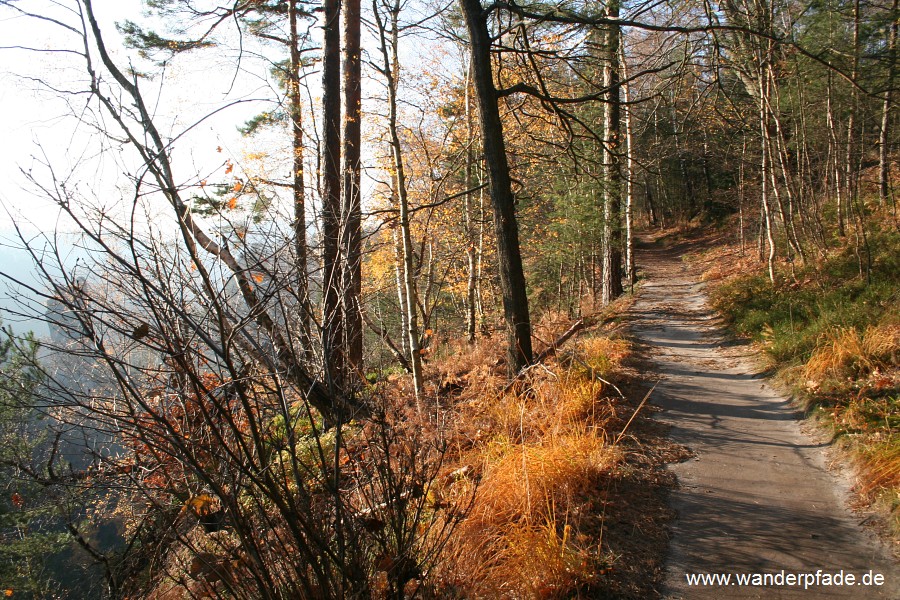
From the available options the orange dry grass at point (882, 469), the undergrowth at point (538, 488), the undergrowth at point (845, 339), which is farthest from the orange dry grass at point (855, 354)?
the undergrowth at point (538, 488)

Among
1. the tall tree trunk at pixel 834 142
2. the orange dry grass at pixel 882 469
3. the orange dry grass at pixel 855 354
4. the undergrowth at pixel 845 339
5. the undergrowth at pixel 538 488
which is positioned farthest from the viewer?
the tall tree trunk at pixel 834 142

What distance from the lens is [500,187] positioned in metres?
4.77

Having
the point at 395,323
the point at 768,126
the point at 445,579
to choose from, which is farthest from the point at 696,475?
the point at 395,323

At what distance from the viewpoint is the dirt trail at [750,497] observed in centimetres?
269

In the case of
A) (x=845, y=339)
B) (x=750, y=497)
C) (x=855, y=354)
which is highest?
(x=845, y=339)

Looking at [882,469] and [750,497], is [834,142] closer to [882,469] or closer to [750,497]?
[882,469]

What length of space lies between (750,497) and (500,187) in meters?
3.36

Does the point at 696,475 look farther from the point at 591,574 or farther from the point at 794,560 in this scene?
the point at 591,574

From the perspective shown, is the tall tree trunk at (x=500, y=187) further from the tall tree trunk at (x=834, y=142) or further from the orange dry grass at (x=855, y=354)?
the tall tree trunk at (x=834, y=142)

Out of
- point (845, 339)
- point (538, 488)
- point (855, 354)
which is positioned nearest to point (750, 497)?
point (538, 488)

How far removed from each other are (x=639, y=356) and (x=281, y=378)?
20.1 feet

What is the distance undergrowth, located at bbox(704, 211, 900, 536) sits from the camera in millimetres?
3520

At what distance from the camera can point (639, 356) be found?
693cm

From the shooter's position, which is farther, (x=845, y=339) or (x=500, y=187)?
(x=845, y=339)
